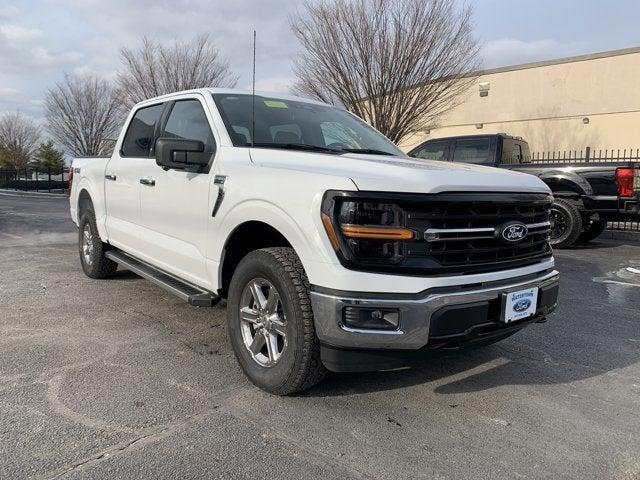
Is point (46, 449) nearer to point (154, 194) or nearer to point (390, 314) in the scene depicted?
point (390, 314)

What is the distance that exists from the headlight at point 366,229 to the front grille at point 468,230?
0.06 metres

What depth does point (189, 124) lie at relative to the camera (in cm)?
425

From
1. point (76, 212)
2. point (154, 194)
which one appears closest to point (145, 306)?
point (154, 194)

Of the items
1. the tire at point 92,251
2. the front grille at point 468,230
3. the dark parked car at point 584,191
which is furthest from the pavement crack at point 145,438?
the dark parked car at point 584,191

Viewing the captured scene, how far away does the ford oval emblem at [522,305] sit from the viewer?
118 inches

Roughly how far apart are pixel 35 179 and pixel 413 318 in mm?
43794

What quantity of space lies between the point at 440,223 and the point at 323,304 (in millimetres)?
729

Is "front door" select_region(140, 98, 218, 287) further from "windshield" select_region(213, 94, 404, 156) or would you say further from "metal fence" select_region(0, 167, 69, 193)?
"metal fence" select_region(0, 167, 69, 193)

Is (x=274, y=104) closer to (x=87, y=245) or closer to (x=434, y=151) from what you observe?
(x=87, y=245)

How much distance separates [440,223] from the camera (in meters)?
2.75

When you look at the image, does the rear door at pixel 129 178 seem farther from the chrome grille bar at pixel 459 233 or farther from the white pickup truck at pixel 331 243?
the chrome grille bar at pixel 459 233

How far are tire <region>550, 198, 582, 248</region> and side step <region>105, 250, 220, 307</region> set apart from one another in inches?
275

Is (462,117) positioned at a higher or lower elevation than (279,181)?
higher

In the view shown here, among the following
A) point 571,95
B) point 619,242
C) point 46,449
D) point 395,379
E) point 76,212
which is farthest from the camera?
point 571,95
